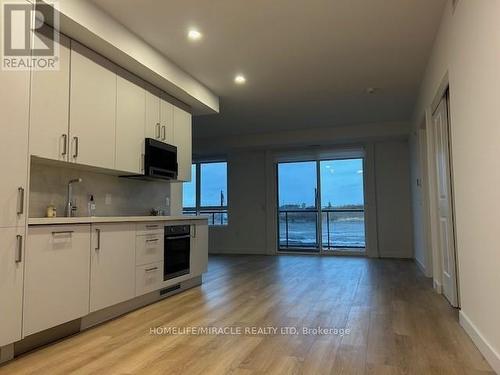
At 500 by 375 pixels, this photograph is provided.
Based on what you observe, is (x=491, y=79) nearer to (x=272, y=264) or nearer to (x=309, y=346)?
(x=309, y=346)

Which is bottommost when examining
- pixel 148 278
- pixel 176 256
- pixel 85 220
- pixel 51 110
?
pixel 148 278

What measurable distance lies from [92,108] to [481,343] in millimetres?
3323

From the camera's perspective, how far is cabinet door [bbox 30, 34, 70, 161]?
251cm

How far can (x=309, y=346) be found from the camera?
235cm

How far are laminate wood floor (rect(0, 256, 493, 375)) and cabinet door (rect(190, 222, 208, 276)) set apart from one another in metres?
0.25

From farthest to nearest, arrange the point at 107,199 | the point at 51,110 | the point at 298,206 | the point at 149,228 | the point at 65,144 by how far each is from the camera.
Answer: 1. the point at 298,206
2. the point at 107,199
3. the point at 149,228
4. the point at 65,144
5. the point at 51,110

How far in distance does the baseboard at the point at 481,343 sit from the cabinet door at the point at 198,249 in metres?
2.73

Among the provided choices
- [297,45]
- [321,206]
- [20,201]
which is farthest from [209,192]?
[20,201]

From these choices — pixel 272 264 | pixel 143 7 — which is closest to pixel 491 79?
pixel 143 7

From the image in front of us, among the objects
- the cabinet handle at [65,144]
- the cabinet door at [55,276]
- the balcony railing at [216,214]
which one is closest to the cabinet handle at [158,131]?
the cabinet handle at [65,144]

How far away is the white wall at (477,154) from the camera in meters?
1.94

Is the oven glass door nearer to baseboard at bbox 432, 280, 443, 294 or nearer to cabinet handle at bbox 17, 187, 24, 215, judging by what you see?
cabinet handle at bbox 17, 187, 24, 215

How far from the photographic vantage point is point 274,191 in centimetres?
810

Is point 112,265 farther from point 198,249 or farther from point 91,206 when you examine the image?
point 198,249
